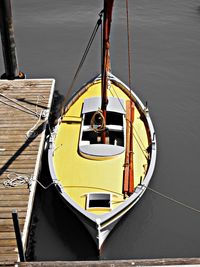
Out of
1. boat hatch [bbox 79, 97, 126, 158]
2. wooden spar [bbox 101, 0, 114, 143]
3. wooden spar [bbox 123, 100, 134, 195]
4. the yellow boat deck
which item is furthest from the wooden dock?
wooden spar [bbox 101, 0, 114, 143]

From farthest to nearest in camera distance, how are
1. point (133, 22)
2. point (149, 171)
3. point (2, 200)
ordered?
point (133, 22) < point (149, 171) < point (2, 200)

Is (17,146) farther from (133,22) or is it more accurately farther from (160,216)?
(133,22)

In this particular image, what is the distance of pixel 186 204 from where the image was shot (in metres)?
12.2

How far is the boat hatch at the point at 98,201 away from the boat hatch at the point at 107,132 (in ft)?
4.61

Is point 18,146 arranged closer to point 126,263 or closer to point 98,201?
point 98,201

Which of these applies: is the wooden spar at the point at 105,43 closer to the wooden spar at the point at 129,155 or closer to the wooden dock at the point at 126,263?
the wooden spar at the point at 129,155

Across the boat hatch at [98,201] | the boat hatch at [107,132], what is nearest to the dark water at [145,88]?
the boat hatch at [98,201]

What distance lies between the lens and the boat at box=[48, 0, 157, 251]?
10.5 metres

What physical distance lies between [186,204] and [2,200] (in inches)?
219

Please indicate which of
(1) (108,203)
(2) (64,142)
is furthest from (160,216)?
(2) (64,142)

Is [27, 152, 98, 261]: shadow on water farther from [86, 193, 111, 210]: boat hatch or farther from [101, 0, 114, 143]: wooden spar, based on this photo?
[101, 0, 114, 143]: wooden spar

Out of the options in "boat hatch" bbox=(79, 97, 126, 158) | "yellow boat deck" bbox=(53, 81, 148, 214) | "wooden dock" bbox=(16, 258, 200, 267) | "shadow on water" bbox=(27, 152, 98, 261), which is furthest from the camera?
"boat hatch" bbox=(79, 97, 126, 158)

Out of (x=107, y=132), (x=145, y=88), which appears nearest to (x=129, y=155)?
(x=107, y=132)

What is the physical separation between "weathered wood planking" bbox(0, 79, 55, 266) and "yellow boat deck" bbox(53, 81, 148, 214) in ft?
2.51
